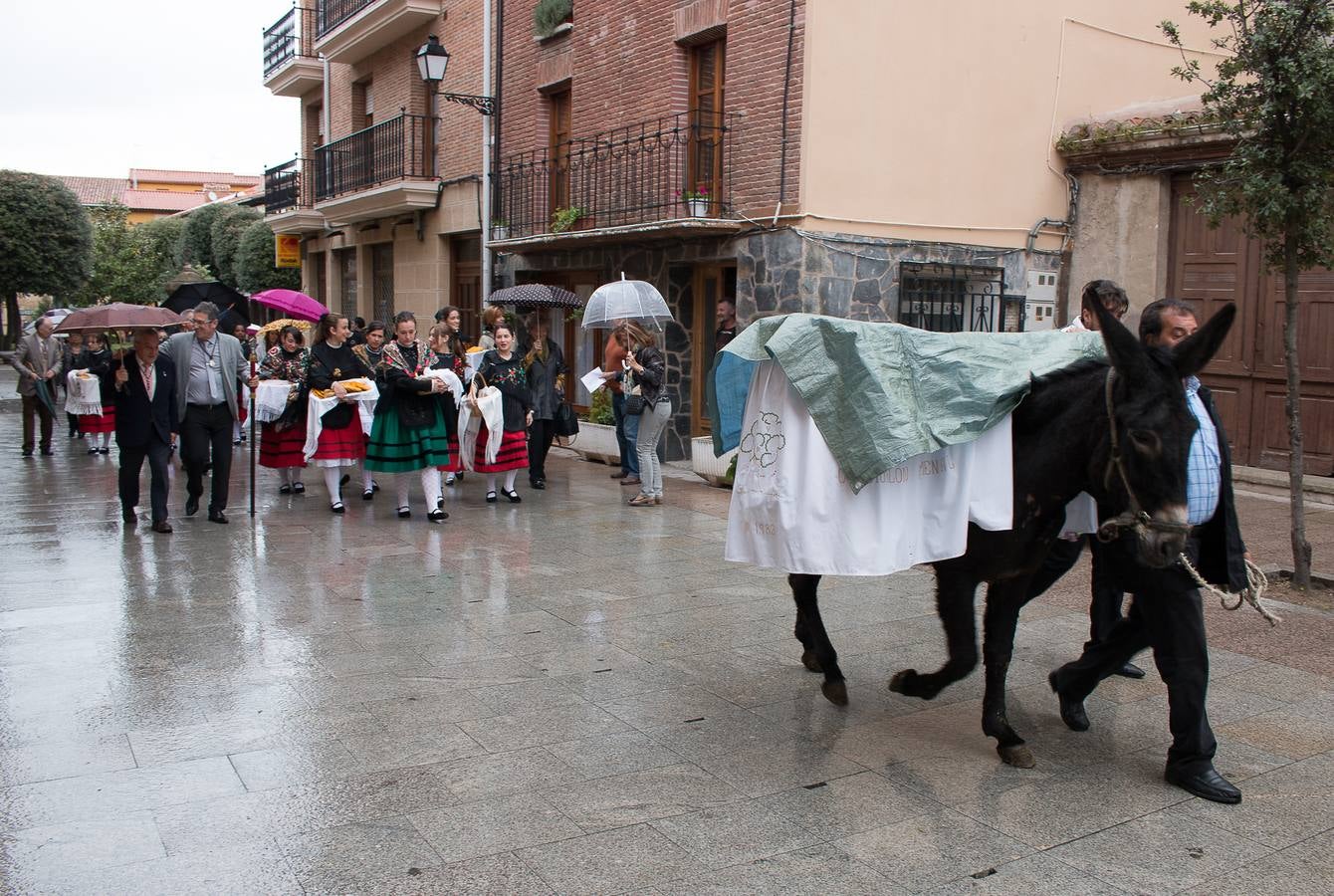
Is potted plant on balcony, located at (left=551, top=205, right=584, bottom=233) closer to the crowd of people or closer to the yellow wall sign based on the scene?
the crowd of people

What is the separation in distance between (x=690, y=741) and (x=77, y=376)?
12.7 m

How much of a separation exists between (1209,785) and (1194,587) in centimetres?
74

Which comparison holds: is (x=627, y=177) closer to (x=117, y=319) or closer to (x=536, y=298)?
(x=536, y=298)

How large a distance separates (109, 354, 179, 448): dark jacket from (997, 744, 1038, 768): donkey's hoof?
750 centimetres

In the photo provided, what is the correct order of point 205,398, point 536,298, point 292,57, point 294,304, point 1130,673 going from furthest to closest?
point 292,57 → point 294,304 → point 536,298 → point 205,398 → point 1130,673

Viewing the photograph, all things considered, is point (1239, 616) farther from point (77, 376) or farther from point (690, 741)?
point (77, 376)

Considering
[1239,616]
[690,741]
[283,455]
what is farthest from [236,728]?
[283,455]

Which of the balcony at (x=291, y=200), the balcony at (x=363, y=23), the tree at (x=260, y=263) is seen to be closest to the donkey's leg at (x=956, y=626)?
the balcony at (x=363, y=23)

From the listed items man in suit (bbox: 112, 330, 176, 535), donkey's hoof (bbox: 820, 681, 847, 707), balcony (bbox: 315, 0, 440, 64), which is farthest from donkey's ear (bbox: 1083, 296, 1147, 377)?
balcony (bbox: 315, 0, 440, 64)

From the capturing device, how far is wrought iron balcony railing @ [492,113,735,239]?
13.4m

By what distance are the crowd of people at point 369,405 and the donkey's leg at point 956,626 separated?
20.5ft

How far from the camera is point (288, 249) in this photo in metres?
27.6

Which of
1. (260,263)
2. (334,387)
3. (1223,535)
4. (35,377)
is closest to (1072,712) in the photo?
(1223,535)

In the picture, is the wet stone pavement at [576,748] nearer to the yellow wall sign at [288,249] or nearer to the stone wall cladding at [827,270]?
the stone wall cladding at [827,270]
